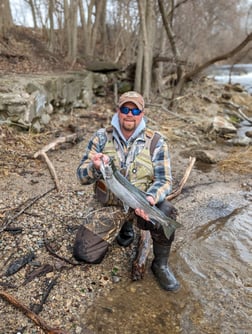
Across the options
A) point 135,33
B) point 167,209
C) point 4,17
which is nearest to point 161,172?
point 167,209

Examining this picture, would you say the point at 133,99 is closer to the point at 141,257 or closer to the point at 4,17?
the point at 141,257

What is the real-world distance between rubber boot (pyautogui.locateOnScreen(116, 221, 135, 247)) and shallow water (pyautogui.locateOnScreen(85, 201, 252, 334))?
51 centimetres

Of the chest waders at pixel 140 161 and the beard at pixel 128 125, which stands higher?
the beard at pixel 128 125

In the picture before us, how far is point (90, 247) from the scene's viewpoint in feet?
12.5

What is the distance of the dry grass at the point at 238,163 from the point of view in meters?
7.62

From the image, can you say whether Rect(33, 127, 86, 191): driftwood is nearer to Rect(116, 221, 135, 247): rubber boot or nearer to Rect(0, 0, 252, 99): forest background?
Rect(116, 221, 135, 247): rubber boot

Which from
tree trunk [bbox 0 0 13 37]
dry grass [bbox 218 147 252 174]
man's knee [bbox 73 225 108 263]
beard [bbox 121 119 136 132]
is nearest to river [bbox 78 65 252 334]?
man's knee [bbox 73 225 108 263]

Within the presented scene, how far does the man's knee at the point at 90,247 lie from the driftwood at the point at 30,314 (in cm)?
84

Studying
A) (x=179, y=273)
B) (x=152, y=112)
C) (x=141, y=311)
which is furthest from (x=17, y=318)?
(x=152, y=112)

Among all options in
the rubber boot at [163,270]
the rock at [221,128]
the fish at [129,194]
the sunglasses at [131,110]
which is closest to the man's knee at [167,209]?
the fish at [129,194]

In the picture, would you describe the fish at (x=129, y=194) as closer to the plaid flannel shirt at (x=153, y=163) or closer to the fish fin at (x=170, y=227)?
the fish fin at (x=170, y=227)

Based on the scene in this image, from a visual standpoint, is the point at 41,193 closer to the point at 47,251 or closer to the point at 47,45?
the point at 47,251

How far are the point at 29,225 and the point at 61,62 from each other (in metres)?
9.76

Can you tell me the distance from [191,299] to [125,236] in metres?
1.14
